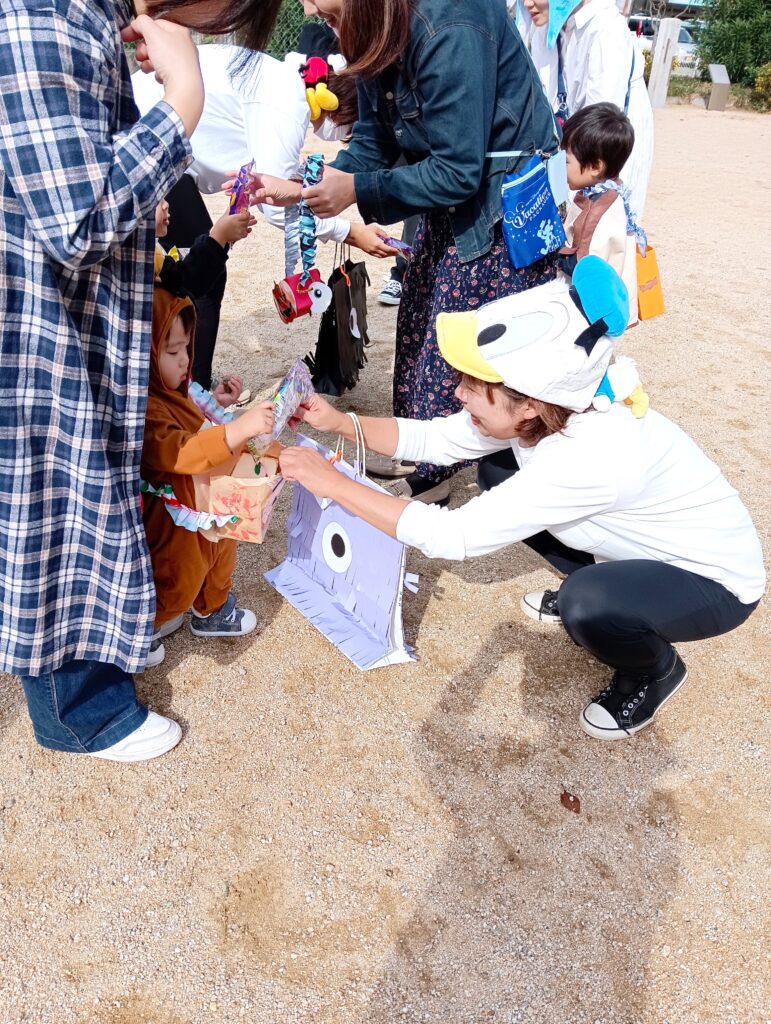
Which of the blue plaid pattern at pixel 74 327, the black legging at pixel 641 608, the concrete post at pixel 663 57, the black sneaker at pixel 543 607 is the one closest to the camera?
the blue plaid pattern at pixel 74 327

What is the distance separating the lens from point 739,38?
16969 millimetres

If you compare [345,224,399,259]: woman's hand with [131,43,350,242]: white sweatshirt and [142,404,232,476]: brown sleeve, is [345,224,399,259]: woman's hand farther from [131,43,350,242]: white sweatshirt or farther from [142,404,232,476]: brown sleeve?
[142,404,232,476]: brown sleeve

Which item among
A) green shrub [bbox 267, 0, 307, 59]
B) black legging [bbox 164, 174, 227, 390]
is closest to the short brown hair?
black legging [bbox 164, 174, 227, 390]

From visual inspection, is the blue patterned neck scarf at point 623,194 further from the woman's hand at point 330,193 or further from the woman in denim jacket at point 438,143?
the woman's hand at point 330,193

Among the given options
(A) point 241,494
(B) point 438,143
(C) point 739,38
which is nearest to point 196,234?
(B) point 438,143

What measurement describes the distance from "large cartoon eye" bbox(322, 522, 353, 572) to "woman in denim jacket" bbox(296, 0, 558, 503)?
0.75 m

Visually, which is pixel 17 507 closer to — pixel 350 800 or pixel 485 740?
pixel 350 800

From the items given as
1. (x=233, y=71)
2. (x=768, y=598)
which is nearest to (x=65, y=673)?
(x=233, y=71)

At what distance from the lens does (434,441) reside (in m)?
2.21

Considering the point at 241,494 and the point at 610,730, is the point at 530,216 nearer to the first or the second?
the point at 241,494

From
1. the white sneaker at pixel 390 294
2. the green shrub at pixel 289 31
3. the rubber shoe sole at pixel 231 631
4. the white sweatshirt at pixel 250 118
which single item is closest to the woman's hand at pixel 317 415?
the rubber shoe sole at pixel 231 631

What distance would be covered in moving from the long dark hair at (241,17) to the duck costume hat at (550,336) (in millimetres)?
689

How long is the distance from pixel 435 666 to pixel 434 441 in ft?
2.28

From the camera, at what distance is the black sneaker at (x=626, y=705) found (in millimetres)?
2156
